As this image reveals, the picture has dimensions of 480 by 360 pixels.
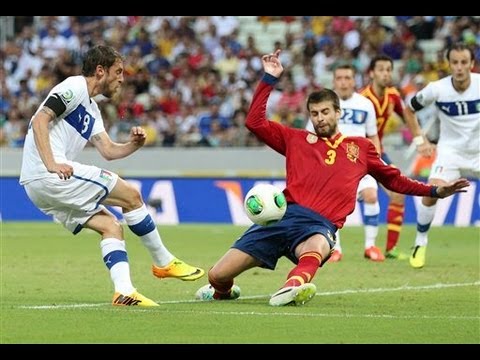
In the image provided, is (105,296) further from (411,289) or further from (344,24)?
(344,24)

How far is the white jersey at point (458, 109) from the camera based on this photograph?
1442 centimetres

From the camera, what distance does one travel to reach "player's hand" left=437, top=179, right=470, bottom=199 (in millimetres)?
10156

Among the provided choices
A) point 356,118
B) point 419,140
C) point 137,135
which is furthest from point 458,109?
point 137,135

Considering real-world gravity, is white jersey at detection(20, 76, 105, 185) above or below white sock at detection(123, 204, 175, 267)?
above

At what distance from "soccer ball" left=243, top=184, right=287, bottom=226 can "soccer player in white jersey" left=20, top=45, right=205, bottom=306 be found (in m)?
0.91

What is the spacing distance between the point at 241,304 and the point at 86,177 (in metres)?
1.70

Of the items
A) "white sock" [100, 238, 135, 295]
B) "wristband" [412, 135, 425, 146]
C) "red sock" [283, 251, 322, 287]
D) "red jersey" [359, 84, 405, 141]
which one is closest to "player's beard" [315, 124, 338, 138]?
"red sock" [283, 251, 322, 287]

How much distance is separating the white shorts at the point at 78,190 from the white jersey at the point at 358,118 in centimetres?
561

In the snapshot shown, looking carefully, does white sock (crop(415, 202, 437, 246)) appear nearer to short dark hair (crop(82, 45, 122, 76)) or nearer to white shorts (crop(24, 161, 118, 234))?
white shorts (crop(24, 161, 118, 234))

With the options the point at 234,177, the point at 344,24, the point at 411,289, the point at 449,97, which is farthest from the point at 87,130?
the point at 344,24

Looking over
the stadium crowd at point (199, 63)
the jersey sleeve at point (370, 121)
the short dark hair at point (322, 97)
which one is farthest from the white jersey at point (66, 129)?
the stadium crowd at point (199, 63)

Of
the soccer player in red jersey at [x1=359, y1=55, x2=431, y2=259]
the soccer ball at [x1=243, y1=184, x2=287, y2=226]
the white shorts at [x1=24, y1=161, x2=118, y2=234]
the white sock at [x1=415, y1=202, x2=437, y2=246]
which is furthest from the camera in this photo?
the soccer player in red jersey at [x1=359, y1=55, x2=431, y2=259]

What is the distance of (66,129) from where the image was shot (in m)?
10.1

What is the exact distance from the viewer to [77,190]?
987cm
